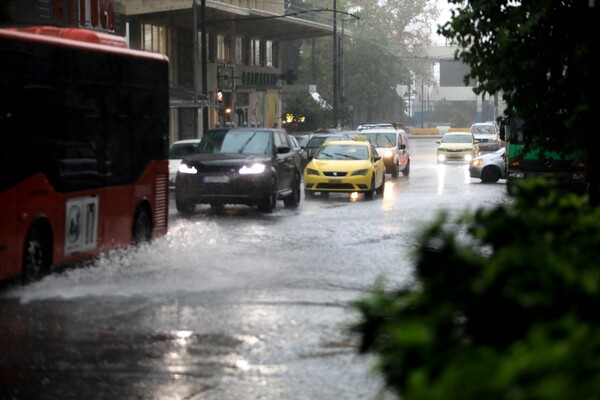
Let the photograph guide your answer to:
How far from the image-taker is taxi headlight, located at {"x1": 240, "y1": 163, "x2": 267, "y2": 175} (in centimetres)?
2542

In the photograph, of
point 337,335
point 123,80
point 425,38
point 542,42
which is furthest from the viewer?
point 425,38

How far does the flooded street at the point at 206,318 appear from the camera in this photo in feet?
28.2

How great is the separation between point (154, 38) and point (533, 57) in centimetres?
4624

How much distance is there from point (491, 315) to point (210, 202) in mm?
21832

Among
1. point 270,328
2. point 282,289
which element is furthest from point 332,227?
point 270,328

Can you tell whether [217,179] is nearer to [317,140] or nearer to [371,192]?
[371,192]

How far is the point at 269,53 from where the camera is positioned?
7544 cm

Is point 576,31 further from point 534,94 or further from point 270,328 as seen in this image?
point 270,328

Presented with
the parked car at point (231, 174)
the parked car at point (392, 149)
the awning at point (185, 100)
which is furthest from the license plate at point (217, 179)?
the awning at point (185, 100)

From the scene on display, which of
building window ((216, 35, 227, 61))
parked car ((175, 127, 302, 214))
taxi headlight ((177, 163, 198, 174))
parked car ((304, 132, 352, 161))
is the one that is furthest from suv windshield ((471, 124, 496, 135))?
taxi headlight ((177, 163, 198, 174))

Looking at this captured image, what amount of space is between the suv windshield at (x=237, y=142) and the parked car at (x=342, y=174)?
17.1ft

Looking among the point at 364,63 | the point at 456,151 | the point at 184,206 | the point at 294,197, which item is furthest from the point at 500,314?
the point at 364,63

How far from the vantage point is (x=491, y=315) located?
3.84 m

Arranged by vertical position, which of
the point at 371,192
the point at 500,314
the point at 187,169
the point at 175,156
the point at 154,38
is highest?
the point at 154,38
